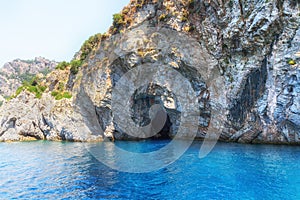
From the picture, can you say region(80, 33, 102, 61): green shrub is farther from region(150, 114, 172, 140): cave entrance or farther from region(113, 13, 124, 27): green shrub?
region(150, 114, 172, 140): cave entrance

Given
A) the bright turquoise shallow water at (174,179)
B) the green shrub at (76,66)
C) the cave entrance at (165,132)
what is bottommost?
the bright turquoise shallow water at (174,179)

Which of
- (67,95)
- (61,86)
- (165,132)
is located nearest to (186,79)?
(165,132)

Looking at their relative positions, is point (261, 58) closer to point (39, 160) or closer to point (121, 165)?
point (121, 165)

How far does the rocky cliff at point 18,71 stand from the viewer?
12119 cm

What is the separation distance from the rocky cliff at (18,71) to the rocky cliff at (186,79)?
95.4 meters

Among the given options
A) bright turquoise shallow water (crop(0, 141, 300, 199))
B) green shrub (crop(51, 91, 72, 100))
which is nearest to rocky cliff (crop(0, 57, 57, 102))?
green shrub (crop(51, 91, 72, 100))

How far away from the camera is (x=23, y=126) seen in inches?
1531

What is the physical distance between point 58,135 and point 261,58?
3146 centimetres

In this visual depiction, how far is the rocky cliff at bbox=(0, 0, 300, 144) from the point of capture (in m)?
20.5

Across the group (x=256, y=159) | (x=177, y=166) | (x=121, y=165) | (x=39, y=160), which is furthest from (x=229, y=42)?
(x=39, y=160)

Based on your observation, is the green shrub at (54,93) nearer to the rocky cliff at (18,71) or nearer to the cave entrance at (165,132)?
the cave entrance at (165,132)

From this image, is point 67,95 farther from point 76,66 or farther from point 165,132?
point 165,132

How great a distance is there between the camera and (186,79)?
27578mm

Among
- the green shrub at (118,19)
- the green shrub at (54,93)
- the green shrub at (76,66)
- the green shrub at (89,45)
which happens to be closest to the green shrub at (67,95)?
the green shrub at (54,93)
